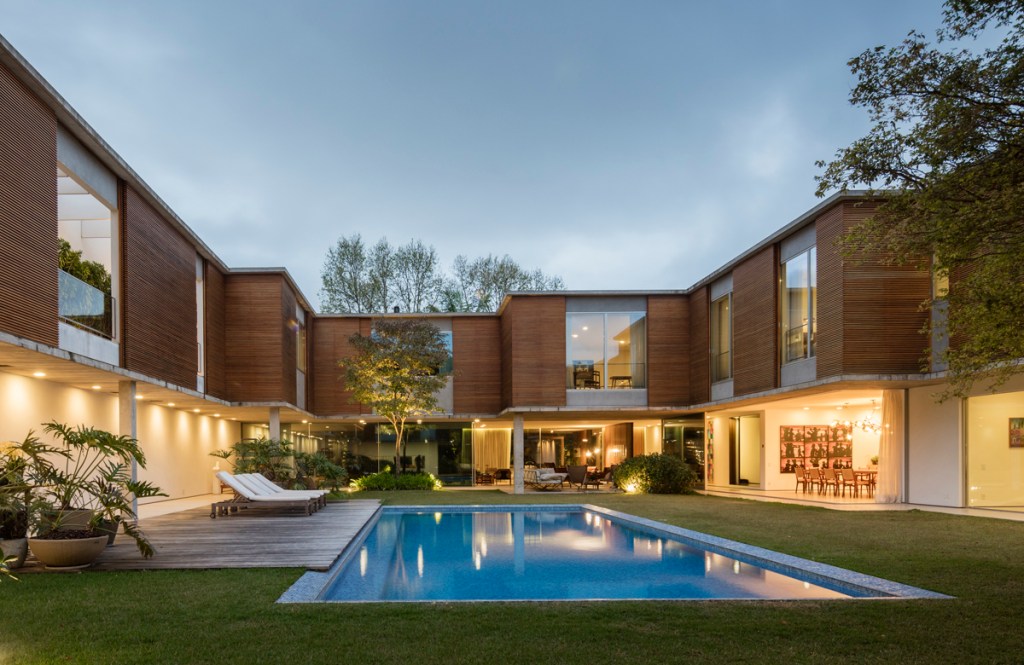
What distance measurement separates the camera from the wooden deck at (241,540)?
8258 millimetres

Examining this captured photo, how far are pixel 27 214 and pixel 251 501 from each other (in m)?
6.70

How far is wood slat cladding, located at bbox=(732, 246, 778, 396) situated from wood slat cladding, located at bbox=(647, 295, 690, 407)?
2869 millimetres

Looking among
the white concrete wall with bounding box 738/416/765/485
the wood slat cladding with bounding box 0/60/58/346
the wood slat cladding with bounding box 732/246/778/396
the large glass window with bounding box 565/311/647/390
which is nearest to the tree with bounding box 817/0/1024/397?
the wood slat cladding with bounding box 732/246/778/396

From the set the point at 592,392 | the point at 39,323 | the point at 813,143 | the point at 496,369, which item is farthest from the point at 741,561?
the point at 813,143

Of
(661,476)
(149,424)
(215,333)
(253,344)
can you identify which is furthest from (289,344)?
(661,476)

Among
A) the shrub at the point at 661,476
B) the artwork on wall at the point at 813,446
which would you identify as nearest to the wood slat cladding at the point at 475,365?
the shrub at the point at 661,476

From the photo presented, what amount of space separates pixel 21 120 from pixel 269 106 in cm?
5987

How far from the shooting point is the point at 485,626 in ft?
18.0

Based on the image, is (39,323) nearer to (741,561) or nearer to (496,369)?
(741,561)

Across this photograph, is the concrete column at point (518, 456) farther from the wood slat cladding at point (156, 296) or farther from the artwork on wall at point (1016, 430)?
the artwork on wall at point (1016, 430)

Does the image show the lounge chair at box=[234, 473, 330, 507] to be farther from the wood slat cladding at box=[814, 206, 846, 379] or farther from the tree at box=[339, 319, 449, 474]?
the wood slat cladding at box=[814, 206, 846, 379]

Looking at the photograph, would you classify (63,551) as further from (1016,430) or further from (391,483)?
(1016,430)

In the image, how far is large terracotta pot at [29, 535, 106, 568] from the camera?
7844 millimetres

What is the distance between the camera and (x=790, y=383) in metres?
16.6
